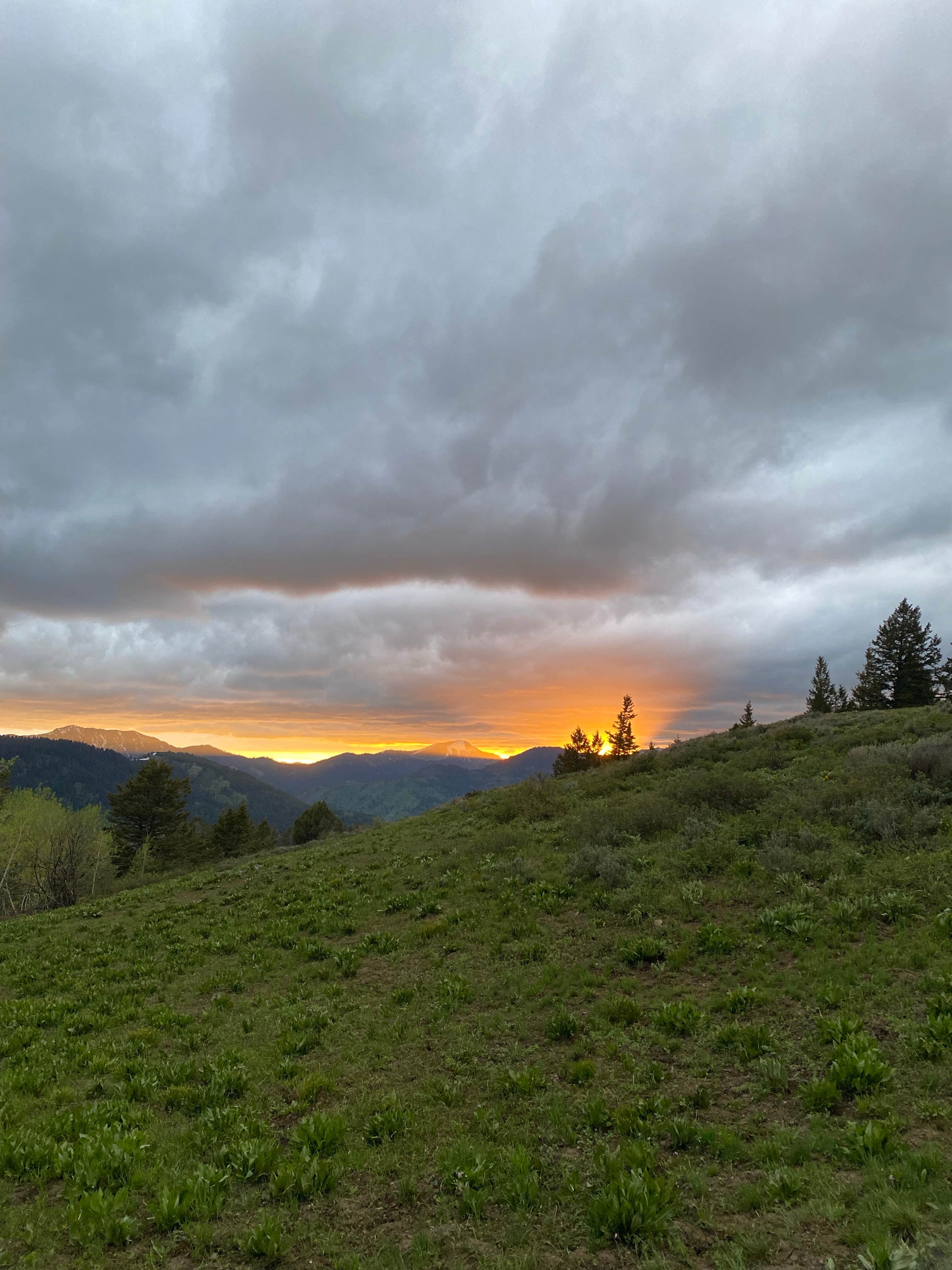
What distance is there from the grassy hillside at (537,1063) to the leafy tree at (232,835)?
6273cm

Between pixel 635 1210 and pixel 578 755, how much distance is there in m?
82.8

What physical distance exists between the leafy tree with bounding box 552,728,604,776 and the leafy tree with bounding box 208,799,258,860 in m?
44.2

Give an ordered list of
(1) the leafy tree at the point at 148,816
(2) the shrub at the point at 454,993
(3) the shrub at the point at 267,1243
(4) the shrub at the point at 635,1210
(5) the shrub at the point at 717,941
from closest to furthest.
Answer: (4) the shrub at the point at 635,1210 → (3) the shrub at the point at 267,1243 → (2) the shrub at the point at 454,993 → (5) the shrub at the point at 717,941 → (1) the leafy tree at the point at 148,816

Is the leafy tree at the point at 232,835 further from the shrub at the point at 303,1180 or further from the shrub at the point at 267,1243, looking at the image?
the shrub at the point at 267,1243

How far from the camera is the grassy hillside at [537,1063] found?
618cm

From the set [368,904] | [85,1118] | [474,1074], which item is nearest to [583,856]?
[368,904]

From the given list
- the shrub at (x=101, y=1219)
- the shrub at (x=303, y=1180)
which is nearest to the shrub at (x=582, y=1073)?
the shrub at (x=303, y=1180)

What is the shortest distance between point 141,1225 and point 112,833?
81.4m

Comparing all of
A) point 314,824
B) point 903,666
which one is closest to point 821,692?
point 903,666

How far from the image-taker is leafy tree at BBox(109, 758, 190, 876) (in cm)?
7231

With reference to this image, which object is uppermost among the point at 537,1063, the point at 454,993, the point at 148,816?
the point at 537,1063

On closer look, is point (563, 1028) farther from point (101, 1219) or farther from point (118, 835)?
point (118, 835)

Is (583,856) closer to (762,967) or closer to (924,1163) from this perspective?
(762,967)

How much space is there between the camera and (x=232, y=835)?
79.1 m
